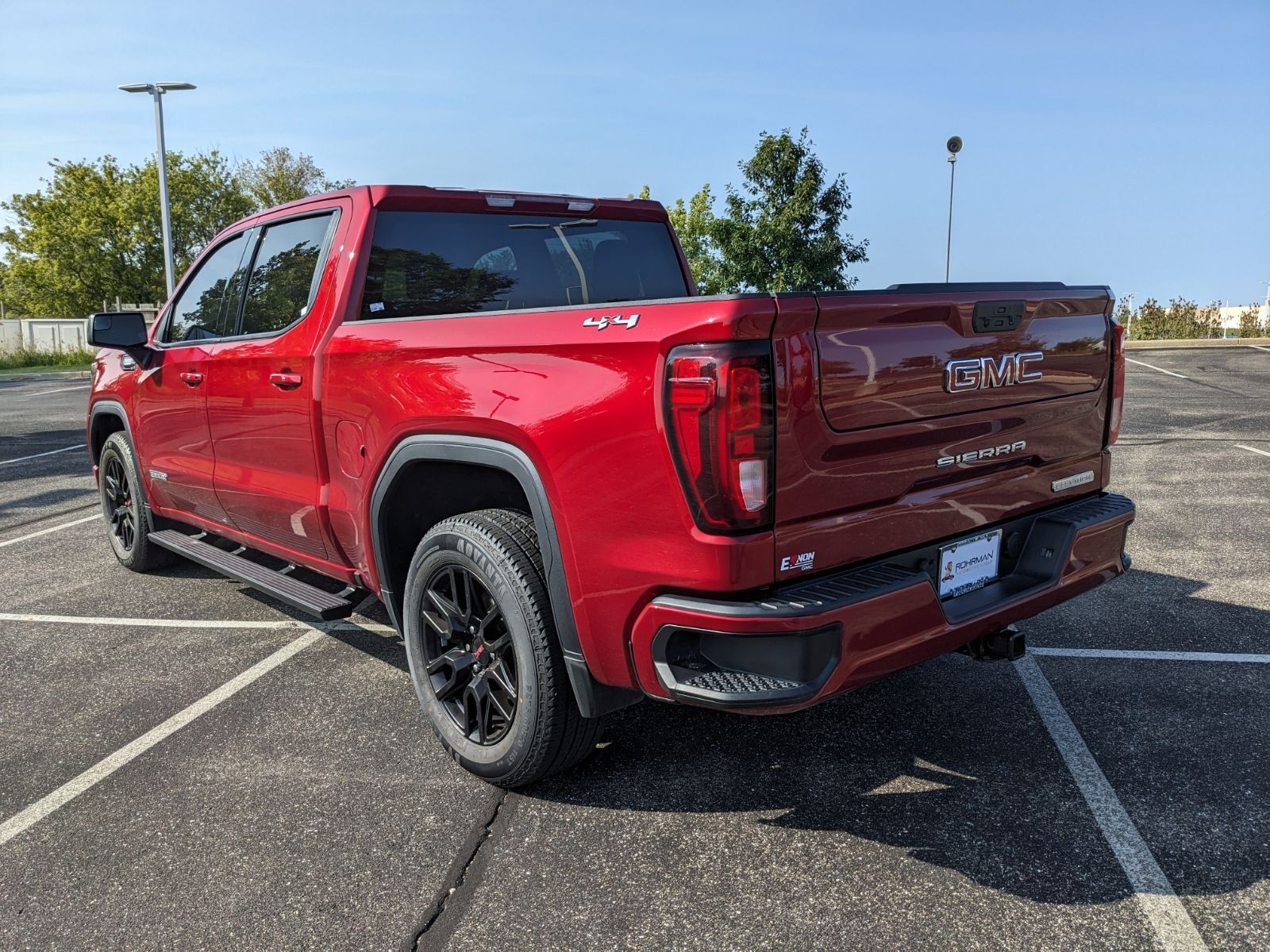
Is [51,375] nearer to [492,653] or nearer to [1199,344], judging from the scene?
[1199,344]

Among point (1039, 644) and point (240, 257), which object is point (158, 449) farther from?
point (1039, 644)

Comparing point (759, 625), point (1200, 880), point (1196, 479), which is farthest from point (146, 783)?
point (1196, 479)

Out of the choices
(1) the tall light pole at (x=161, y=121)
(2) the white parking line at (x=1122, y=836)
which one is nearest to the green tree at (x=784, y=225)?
(1) the tall light pole at (x=161, y=121)

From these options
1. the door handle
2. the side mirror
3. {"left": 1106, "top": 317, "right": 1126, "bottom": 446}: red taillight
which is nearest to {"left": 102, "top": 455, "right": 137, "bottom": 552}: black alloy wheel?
the side mirror

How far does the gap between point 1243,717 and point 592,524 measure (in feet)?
8.65

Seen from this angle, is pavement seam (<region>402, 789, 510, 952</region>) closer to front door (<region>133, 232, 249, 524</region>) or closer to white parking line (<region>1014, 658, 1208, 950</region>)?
white parking line (<region>1014, 658, 1208, 950</region>)

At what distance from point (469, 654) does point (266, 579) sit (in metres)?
1.42

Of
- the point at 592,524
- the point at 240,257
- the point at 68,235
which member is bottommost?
the point at 592,524

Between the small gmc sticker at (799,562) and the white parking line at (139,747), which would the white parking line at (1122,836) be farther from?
the white parking line at (139,747)

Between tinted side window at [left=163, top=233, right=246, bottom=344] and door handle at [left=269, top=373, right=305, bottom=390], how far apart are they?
741mm

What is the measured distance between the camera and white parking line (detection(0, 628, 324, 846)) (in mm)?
3107

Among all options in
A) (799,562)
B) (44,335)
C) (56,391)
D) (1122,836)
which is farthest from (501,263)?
(44,335)

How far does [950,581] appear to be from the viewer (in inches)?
116

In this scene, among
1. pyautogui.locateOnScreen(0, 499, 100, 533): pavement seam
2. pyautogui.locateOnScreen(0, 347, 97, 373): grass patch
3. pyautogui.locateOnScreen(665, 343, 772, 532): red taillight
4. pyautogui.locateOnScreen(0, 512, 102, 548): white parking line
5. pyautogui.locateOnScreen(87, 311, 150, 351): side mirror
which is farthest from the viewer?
pyautogui.locateOnScreen(0, 347, 97, 373): grass patch
